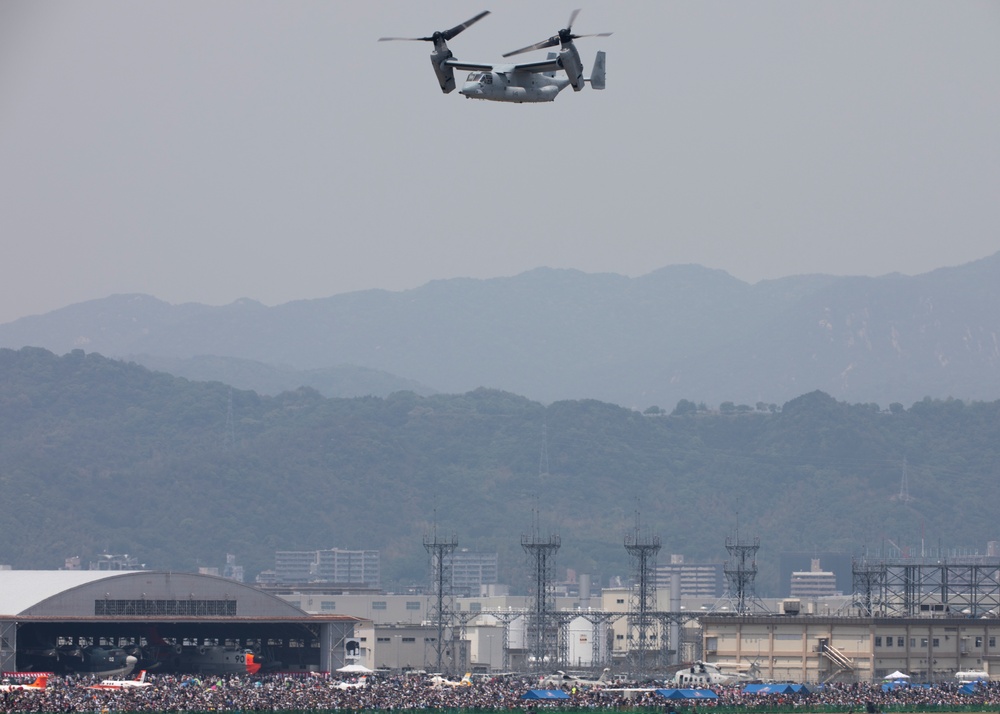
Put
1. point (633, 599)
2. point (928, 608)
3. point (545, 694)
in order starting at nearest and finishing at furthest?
point (545, 694), point (928, 608), point (633, 599)

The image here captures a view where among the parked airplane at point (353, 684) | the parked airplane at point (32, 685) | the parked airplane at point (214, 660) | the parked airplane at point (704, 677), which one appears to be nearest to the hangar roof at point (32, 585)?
the parked airplane at point (214, 660)

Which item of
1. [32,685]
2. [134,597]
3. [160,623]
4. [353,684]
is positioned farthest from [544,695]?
[134,597]

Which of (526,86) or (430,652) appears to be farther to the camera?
(430,652)

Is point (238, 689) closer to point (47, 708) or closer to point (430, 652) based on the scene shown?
point (47, 708)

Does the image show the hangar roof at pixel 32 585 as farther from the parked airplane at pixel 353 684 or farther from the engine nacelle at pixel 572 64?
the engine nacelle at pixel 572 64

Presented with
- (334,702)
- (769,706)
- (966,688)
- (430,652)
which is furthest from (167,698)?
(430,652)

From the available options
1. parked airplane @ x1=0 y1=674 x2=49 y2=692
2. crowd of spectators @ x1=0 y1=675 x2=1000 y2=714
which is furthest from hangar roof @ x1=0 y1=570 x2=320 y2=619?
crowd of spectators @ x1=0 y1=675 x2=1000 y2=714

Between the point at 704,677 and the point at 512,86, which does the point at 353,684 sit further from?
the point at 512,86
